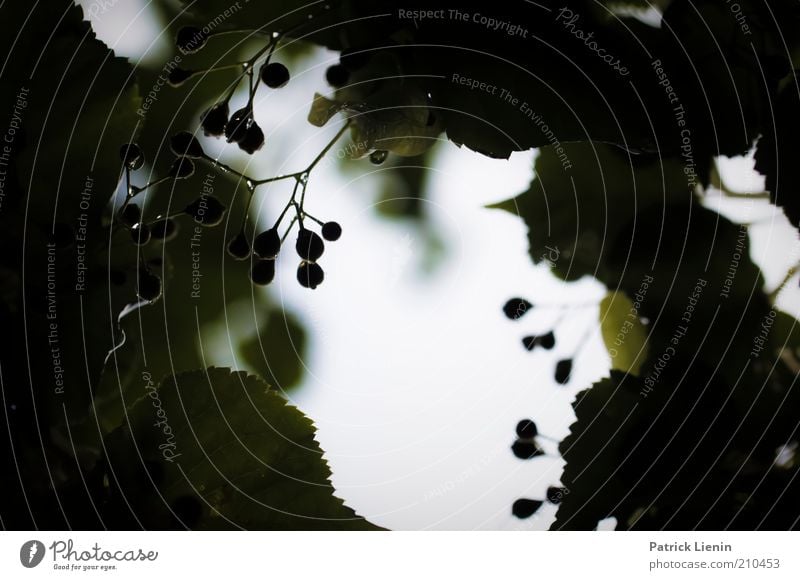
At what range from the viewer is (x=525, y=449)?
54 cm

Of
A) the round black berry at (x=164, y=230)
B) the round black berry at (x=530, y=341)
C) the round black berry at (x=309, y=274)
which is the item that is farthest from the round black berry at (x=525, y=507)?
the round black berry at (x=164, y=230)

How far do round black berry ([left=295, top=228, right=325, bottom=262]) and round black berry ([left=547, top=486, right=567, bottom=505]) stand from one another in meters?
0.28

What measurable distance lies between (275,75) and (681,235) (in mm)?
350

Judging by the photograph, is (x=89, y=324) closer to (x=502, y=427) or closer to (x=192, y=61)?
(x=192, y=61)

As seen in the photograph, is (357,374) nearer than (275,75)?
No

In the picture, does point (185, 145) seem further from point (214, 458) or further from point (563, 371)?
point (563, 371)

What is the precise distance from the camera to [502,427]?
549 mm

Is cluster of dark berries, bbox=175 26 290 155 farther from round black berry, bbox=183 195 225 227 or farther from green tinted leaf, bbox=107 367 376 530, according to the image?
green tinted leaf, bbox=107 367 376 530

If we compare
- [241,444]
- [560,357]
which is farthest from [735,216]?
[241,444]

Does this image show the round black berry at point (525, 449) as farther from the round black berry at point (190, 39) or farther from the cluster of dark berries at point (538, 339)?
the round black berry at point (190, 39)

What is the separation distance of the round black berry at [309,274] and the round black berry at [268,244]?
0.03 metres

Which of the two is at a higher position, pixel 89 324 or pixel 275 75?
pixel 275 75

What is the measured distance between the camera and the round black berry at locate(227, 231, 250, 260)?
1.56 ft
